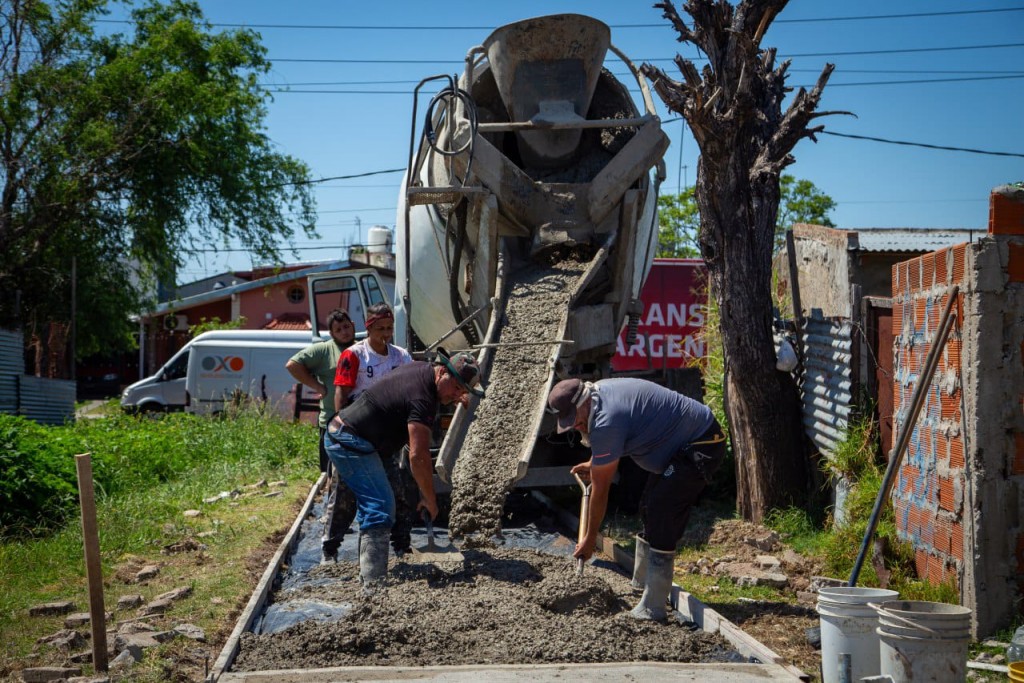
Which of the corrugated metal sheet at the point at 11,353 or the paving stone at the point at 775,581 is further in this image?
the corrugated metal sheet at the point at 11,353

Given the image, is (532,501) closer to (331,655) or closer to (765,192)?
(765,192)

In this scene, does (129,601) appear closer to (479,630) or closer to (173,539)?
(173,539)

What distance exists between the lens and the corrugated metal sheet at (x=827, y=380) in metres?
8.27

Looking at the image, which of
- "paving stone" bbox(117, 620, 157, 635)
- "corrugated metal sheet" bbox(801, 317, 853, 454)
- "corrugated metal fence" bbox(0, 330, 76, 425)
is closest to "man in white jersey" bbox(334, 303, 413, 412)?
"paving stone" bbox(117, 620, 157, 635)

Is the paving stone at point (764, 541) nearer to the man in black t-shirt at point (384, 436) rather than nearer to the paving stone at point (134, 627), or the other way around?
the man in black t-shirt at point (384, 436)

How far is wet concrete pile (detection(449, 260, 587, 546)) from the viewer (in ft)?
21.9

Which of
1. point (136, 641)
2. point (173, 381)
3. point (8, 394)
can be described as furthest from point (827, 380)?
point (173, 381)

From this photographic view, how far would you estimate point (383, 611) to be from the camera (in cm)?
535

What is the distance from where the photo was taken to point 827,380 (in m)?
8.73

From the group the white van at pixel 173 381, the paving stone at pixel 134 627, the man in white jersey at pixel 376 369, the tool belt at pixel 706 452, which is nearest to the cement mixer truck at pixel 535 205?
the man in white jersey at pixel 376 369

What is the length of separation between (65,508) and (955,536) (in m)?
7.23

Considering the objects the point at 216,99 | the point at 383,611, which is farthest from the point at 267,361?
the point at 383,611

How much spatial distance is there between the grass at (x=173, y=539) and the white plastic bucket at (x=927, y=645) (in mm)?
3144

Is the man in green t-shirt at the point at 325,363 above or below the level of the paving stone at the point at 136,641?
above
